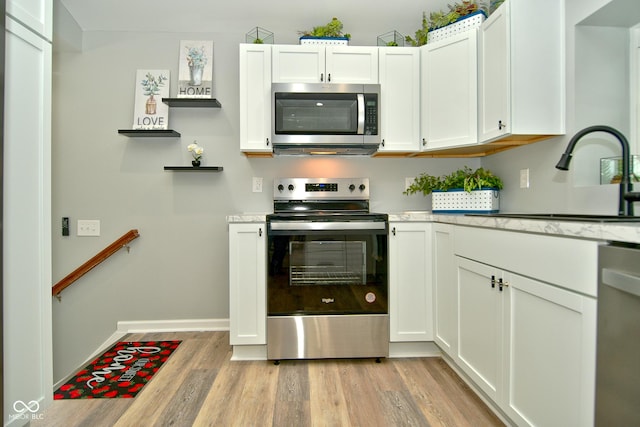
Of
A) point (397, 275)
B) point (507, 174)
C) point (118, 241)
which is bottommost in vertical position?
point (397, 275)

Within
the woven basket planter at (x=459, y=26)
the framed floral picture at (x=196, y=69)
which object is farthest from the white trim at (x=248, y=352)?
the woven basket planter at (x=459, y=26)

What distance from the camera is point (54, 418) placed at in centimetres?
160

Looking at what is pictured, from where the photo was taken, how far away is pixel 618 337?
910 mm

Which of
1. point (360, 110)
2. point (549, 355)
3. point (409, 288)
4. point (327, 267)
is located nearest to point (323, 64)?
point (360, 110)

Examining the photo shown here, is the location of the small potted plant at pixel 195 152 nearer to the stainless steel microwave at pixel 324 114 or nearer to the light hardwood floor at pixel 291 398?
the stainless steel microwave at pixel 324 114

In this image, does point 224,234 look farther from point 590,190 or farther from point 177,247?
point 590,190

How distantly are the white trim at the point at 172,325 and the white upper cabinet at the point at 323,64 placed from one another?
1.94 metres

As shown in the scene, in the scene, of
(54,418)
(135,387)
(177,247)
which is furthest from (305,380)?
(177,247)

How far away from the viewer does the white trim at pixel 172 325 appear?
8.95 ft

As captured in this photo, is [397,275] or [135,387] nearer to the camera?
[135,387]

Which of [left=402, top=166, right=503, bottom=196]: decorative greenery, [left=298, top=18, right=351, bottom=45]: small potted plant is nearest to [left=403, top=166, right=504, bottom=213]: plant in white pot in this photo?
[left=402, top=166, right=503, bottom=196]: decorative greenery

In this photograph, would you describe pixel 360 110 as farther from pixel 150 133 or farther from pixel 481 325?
pixel 150 133

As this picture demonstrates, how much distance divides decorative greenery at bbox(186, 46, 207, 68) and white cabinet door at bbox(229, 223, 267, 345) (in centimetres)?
142

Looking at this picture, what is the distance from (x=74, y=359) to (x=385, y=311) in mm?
2519
